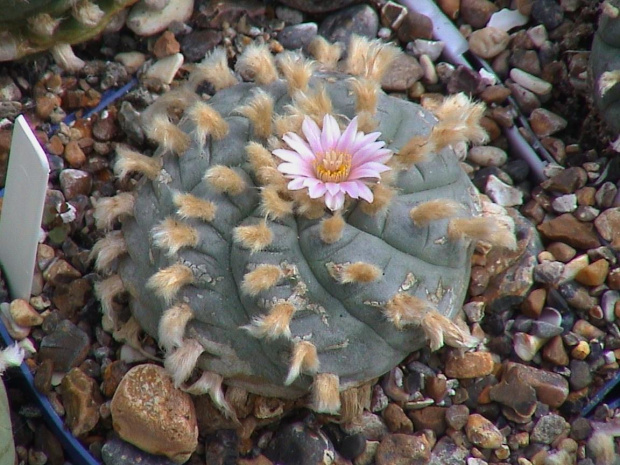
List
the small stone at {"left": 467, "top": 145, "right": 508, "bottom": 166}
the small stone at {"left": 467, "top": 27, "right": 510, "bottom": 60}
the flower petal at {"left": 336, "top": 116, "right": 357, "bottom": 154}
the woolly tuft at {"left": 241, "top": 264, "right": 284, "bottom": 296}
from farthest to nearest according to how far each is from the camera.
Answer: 1. the small stone at {"left": 467, "top": 27, "right": 510, "bottom": 60}
2. the small stone at {"left": 467, "top": 145, "right": 508, "bottom": 166}
3. the flower petal at {"left": 336, "top": 116, "right": 357, "bottom": 154}
4. the woolly tuft at {"left": 241, "top": 264, "right": 284, "bottom": 296}

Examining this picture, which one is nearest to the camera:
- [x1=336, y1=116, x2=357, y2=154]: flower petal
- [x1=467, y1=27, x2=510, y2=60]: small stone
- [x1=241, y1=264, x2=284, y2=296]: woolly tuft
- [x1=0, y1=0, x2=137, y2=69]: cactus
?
[x1=241, y1=264, x2=284, y2=296]: woolly tuft

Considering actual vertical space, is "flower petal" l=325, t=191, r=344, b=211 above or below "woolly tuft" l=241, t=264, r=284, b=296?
above

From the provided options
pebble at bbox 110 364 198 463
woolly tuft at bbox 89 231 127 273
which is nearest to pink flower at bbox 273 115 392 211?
woolly tuft at bbox 89 231 127 273

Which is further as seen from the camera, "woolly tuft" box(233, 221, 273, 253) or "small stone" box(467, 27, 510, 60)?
"small stone" box(467, 27, 510, 60)

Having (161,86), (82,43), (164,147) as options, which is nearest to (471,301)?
(164,147)

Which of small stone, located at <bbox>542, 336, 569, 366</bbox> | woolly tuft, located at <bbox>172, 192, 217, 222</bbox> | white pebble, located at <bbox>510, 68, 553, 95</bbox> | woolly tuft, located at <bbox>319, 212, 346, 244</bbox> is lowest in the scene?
small stone, located at <bbox>542, 336, 569, 366</bbox>

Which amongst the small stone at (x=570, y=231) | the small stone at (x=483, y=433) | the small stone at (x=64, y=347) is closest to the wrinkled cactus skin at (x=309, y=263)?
the small stone at (x=64, y=347)

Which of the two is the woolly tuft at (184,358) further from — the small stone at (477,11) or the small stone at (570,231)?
the small stone at (477,11)

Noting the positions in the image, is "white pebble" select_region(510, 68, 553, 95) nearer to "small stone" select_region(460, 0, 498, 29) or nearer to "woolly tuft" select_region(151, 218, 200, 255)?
"small stone" select_region(460, 0, 498, 29)
